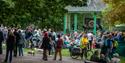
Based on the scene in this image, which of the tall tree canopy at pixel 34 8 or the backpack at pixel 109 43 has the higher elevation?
the tall tree canopy at pixel 34 8

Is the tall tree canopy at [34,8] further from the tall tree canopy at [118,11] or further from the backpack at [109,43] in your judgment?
the tall tree canopy at [118,11]

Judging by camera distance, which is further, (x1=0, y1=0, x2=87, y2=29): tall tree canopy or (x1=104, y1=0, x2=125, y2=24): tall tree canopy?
(x1=104, y1=0, x2=125, y2=24): tall tree canopy

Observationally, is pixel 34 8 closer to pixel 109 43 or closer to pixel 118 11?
pixel 109 43

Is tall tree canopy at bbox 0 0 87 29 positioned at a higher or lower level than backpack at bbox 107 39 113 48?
higher

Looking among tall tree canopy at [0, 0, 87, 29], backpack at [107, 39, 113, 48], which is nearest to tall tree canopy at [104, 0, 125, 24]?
backpack at [107, 39, 113, 48]

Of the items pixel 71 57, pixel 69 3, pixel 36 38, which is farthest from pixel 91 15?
pixel 69 3

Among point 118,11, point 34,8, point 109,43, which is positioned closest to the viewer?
point 34,8

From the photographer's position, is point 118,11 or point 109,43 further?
point 118,11

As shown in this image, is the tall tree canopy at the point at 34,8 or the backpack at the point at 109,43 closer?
the tall tree canopy at the point at 34,8

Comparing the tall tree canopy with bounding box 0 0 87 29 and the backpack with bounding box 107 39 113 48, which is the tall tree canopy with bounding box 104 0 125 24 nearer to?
the backpack with bounding box 107 39 113 48

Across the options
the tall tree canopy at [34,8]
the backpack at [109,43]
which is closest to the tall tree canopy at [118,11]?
the backpack at [109,43]

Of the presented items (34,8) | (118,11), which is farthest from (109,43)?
(34,8)

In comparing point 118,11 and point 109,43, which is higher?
point 118,11

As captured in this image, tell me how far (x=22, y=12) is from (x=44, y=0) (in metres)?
1.73
